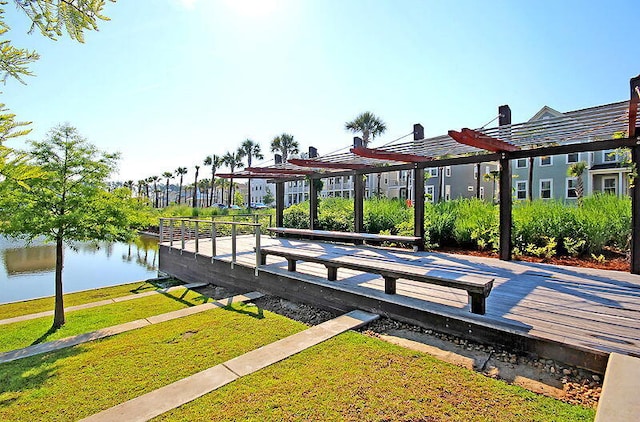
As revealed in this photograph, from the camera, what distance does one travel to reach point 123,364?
3400mm

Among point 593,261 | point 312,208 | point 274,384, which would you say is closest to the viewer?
point 274,384

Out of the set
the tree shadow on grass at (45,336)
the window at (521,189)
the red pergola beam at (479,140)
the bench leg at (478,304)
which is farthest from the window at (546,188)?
the tree shadow on grass at (45,336)

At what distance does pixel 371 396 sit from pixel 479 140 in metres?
4.52

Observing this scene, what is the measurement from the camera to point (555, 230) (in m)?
7.47

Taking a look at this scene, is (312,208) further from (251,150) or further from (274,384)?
(251,150)

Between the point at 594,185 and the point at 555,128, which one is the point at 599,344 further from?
the point at 594,185

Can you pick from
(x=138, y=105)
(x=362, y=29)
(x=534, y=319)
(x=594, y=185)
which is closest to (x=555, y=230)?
(x=534, y=319)

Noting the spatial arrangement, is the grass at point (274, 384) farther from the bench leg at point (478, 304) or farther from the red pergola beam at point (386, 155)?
the red pergola beam at point (386, 155)

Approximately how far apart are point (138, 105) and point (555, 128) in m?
11.2

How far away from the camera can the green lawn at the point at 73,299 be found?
674cm

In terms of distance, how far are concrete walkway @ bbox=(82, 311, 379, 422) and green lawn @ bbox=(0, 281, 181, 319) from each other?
19.3 ft

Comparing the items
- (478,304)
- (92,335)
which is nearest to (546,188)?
(478,304)

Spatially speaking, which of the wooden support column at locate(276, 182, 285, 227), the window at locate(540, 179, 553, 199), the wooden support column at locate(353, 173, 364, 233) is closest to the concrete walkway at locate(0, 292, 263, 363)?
the wooden support column at locate(353, 173, 364, 233)

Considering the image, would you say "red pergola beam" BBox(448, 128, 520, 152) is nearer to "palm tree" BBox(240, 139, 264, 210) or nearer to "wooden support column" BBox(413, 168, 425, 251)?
"wooden support column" BBox(413, 168, 425, 251)
